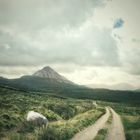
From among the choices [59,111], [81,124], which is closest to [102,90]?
[59,111]

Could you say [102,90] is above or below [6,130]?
above

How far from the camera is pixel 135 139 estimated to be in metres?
18.0

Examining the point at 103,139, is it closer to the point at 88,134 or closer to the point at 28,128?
the point at 88,134

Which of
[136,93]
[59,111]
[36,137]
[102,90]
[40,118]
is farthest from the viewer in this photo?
[102,90]

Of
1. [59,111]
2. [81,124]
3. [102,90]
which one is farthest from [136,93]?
[81,124]

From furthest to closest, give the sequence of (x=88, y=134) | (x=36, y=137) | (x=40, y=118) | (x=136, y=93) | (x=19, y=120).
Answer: (x=136, y=93), (x=19, y=120), (x=40, y=118), (x=88, y=134), (x=36, y=137)

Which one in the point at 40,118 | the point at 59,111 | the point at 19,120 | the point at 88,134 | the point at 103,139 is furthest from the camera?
the point at 59,111

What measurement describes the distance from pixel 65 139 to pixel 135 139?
467 centimetres

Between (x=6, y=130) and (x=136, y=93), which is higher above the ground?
(x=136, y=93)

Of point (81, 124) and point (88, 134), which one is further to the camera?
point (81, 124)

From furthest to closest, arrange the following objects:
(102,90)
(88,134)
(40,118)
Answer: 1. (102,90)
2. (40,118)
3. (88,134)

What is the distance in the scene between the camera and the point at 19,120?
22.0m

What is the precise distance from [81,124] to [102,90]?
11430 cm

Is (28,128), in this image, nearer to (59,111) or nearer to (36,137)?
(36,137)
